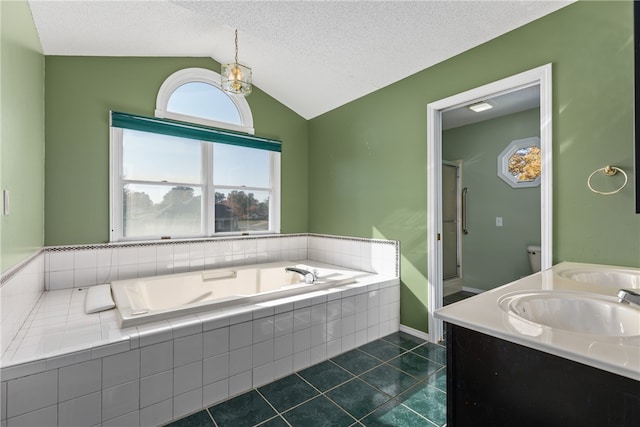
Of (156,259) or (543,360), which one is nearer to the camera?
(543,360)

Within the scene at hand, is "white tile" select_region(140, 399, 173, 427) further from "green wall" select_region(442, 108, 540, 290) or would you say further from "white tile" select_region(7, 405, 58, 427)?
"green wall" select_region(442, 108, 540, 290)

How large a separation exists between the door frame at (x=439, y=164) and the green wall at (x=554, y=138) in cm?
4

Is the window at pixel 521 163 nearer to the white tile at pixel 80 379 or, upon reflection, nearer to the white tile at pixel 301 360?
the white tile at pixel 301 360

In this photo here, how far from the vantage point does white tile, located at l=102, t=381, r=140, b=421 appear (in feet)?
4.75

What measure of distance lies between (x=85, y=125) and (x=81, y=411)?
2.23 m

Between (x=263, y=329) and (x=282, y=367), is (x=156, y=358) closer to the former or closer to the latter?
(x=263, y=329)

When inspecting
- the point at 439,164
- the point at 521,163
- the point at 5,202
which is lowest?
the point at 5,202

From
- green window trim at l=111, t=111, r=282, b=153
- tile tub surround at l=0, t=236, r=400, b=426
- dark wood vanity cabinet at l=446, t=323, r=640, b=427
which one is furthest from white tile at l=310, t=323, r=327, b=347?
green window trim at l=111, t=111, r=282, b=153

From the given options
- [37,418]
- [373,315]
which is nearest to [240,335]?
[37,418]

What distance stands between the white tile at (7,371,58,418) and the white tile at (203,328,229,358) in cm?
66

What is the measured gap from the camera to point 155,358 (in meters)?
1.59

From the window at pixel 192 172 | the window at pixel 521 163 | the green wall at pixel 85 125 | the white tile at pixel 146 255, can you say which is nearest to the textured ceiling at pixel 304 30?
the green wall at pixel 85 125

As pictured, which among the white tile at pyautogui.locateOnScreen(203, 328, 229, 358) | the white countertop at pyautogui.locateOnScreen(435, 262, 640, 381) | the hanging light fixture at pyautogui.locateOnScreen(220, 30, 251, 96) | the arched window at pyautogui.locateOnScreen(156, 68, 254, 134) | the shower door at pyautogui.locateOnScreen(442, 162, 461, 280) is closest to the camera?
the white countertop at pyautogui.locateOnScreen(435, 262, 640, 381)

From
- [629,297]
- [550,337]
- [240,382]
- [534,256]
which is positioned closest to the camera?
[550,337]
